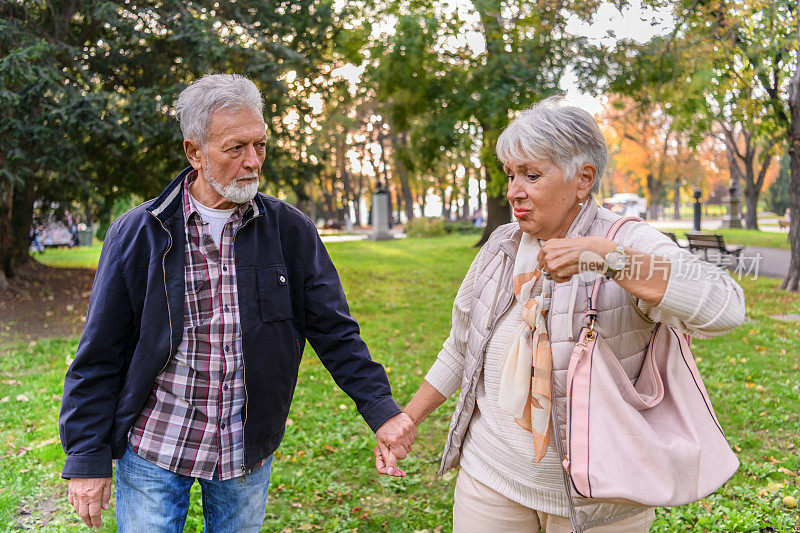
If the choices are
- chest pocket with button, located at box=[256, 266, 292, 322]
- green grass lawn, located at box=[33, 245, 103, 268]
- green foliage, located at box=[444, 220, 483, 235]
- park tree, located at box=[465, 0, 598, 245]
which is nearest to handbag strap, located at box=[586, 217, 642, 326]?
chest pocket with button, located at box=[256, 266, 292, 322]

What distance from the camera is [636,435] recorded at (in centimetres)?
190

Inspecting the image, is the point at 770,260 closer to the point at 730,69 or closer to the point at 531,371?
the point at 730,69

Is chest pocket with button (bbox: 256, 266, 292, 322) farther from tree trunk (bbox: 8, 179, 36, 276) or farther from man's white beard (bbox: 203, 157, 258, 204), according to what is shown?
tree trunk (bbox: 8, 179, 36, 276)

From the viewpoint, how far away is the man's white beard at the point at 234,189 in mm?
2494

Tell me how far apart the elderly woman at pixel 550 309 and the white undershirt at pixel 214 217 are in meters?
0.98

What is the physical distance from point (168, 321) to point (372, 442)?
3.77 m

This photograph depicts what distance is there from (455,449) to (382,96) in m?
10.9

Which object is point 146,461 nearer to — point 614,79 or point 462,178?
point 614,79

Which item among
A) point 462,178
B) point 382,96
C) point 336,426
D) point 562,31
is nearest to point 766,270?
point 562,31

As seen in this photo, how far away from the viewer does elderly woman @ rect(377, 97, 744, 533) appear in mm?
1919

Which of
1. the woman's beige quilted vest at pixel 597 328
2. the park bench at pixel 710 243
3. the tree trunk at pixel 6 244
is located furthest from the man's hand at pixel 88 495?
the park bench at pixel 710 243

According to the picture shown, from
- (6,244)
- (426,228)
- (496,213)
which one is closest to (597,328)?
(6,244)

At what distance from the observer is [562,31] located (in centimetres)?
1123

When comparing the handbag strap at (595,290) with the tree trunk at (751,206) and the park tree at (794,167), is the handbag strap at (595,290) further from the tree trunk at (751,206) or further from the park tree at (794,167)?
the tree trunk at (751,206)
